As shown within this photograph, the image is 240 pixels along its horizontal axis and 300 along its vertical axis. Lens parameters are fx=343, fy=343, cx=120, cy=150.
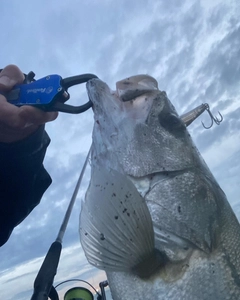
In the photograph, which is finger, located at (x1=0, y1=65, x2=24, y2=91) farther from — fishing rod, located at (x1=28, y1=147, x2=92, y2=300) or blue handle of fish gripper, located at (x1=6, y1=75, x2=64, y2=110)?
fishing rod, located at (x1=28, y1=147, x2=92, y2=300)

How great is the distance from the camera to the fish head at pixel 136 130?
282 cm

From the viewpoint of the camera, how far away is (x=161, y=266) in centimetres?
240

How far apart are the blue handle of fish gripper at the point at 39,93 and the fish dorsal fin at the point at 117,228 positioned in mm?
1124

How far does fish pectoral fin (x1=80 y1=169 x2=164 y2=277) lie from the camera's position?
2348 mm

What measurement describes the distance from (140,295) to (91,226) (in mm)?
597

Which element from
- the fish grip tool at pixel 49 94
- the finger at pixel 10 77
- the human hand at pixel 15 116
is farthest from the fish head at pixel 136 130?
the finger at pixel 10 77

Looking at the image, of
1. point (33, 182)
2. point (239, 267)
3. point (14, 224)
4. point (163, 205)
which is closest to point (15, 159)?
point (33, 182)

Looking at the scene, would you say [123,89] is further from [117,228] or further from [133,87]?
[117,228]

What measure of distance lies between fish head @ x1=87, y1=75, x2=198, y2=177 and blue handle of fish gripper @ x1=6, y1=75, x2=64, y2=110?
0.34 meters

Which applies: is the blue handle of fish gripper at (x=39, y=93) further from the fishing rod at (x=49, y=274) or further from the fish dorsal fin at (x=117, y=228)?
the fish dorsal fin at (x=117, y=228)

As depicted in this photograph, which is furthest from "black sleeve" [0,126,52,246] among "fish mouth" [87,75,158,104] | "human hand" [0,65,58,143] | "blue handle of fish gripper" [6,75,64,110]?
"fish mouth" [87,75,158,104]

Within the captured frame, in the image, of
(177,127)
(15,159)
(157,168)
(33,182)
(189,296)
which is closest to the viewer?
(189,296)

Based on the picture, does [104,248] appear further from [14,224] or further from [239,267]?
[14,224]

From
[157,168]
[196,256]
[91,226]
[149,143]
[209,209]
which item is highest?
[149,143]
